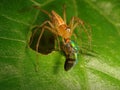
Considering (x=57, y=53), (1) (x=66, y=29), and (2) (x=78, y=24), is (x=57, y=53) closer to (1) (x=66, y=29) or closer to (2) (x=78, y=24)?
(2) (x=78, y=24)

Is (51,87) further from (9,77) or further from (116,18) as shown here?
(116,18)

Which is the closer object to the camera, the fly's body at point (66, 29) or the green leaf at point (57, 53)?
the green leaf at point (57, 53)

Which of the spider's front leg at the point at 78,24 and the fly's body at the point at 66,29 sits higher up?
the spider's front leg at the point at 78,24

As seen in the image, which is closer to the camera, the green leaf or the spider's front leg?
the green leaf

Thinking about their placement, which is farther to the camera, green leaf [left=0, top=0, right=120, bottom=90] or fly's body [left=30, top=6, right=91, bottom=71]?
fly's body [left=30, top=6, right=91, bottom=71]

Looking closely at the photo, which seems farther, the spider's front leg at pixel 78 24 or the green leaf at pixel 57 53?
the spider's front leg at pixel 78 24

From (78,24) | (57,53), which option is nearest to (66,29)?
(78,24)

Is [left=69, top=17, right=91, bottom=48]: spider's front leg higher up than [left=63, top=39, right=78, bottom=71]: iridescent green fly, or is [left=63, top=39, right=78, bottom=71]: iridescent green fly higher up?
[left=69, top=17, right=91, bottom=48]: spider's front leg

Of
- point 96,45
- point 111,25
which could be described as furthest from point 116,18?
point 96,45
